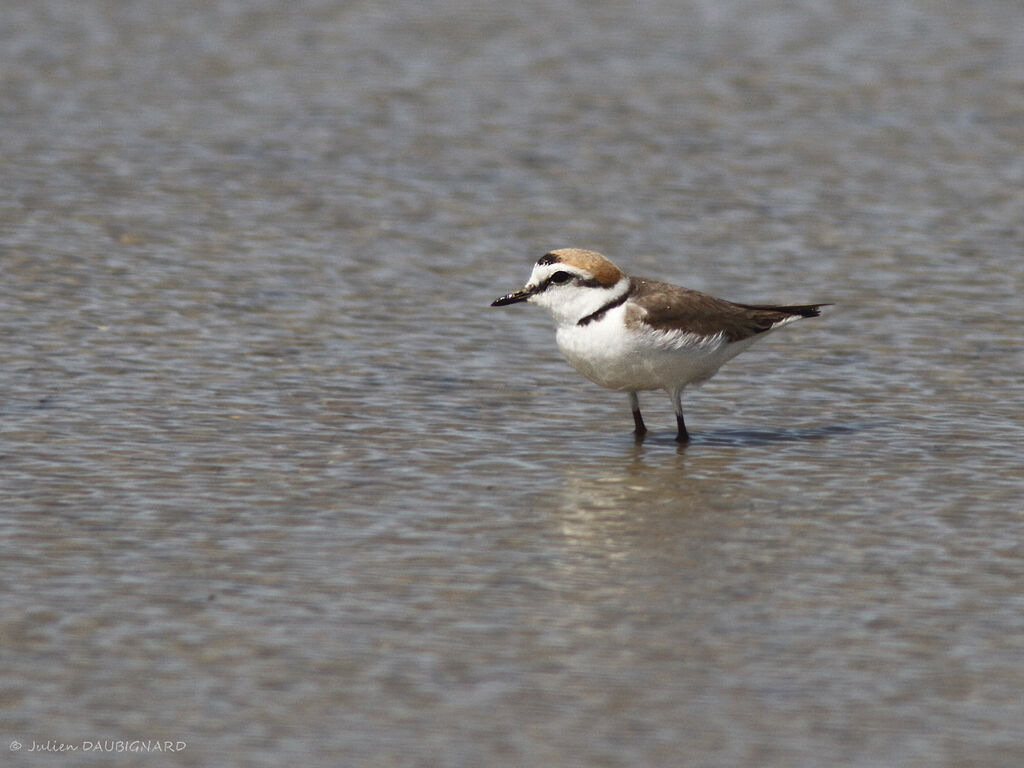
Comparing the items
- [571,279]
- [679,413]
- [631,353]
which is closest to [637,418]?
[679,413]

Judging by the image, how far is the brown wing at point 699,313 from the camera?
1098 centimetres

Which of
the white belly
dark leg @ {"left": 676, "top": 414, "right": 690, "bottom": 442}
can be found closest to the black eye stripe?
the white belly

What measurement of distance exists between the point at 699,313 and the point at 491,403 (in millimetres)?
1561

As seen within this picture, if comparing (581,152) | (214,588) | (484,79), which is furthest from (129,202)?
(214,588)

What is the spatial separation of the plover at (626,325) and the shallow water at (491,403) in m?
0.49

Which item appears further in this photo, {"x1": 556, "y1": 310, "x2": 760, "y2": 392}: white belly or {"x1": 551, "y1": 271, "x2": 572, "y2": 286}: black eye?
{"x1": 551, "y1": 271, "x2": 572, "y2": 286}: black eye

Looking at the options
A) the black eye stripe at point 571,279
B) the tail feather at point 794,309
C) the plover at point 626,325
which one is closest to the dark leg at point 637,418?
the plover at point 626,325

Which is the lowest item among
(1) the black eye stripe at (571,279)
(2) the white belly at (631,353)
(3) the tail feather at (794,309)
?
(2) the white belly at (631,353)

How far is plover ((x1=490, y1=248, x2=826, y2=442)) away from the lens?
10891 millimetres

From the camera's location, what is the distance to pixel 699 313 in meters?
11.2

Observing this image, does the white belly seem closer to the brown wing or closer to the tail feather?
the brown wing

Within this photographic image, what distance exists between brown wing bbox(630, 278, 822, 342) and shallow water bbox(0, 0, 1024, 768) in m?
0.64

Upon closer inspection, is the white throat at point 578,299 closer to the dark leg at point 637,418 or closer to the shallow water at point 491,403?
the dark leg at point 637,418

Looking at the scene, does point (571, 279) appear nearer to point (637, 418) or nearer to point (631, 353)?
point (631, 353)
